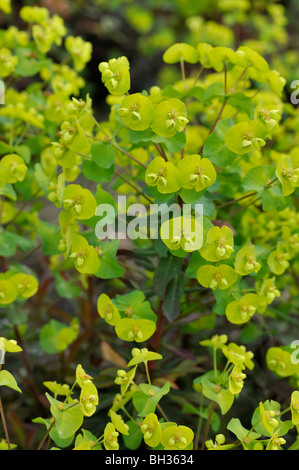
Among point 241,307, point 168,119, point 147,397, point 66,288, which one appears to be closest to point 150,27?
point 66,288

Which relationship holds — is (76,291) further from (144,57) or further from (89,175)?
(144,57)

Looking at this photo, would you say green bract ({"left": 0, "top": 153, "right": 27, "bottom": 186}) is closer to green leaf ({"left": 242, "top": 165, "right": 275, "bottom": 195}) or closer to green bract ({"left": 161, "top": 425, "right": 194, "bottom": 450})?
green leaf ({"left": 242, "top": 165, "right": 275, "bottom": 195})

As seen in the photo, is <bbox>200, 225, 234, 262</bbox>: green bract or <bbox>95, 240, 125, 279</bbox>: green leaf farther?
<bbox>95, 240, 125, 279</bbox>: green leaf

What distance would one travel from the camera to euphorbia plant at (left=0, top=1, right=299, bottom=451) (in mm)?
1009

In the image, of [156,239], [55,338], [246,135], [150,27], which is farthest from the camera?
[150,27]

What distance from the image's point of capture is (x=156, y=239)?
117 centimetres

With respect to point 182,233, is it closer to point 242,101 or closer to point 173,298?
point 173,298

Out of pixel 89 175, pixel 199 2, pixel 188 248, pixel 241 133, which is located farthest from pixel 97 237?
pixel 199 2

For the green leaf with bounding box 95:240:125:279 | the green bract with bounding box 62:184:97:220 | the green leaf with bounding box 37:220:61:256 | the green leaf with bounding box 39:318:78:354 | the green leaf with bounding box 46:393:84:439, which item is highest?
the green bract with bounding box 62:184:97:220

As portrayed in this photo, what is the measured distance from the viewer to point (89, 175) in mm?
1115

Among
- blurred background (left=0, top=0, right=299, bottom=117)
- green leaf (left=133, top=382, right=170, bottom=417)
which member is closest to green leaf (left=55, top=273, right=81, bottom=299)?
green leaf (left=133, top=382, right=170, bottom=417)

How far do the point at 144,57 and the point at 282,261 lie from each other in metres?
3.40

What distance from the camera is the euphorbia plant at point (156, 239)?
1.01 metres

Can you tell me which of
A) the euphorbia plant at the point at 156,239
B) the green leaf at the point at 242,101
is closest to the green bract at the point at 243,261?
the euphorbia plant at the point at 156,239
